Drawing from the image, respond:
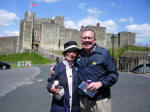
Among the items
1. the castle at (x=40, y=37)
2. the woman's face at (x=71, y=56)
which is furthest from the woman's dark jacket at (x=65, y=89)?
the castle at (x=40, y=37)

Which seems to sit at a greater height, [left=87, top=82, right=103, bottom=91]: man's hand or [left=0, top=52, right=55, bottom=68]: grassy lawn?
[left=87, top=82, right=103, bottom=91]: man's hand

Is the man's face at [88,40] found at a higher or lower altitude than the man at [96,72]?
higher

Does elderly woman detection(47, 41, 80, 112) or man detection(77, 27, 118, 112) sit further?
elderly woman detection(47, 41, 80, 112)

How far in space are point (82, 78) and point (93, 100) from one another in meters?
0.38

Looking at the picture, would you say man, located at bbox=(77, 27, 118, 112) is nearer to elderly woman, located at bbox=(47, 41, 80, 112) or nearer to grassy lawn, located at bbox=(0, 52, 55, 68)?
elderly woman, located at bbox=(47, 41, 80, 112)

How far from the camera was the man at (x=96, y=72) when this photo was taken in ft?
8.18

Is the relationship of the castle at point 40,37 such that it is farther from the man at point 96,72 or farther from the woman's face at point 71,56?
the man at point 96,72

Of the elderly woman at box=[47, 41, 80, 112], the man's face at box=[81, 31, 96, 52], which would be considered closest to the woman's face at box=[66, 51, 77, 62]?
the elderly woman at box=[47, 41, 80, 112]

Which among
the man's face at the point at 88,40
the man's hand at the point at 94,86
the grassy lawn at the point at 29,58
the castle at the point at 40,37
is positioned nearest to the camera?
the man's hand at the point at 94,86

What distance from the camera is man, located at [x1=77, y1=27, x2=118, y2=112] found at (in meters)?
2.49

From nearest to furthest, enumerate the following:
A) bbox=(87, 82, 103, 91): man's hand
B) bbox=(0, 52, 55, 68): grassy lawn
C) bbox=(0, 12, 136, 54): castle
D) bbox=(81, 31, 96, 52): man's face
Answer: bbox=(87, 82, 103, 91): man's hand → bbox=(81, 31, 96, 52): man's face → bbox=(0, 52, 55, 68): grassy lawn → bbox=(0, 12, 136, 54): castle

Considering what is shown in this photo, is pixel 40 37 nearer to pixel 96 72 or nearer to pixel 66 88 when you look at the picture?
pixel 66 88

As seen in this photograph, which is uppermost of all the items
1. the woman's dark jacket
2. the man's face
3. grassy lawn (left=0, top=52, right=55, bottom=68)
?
the man's face

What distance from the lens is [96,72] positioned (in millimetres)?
2506
